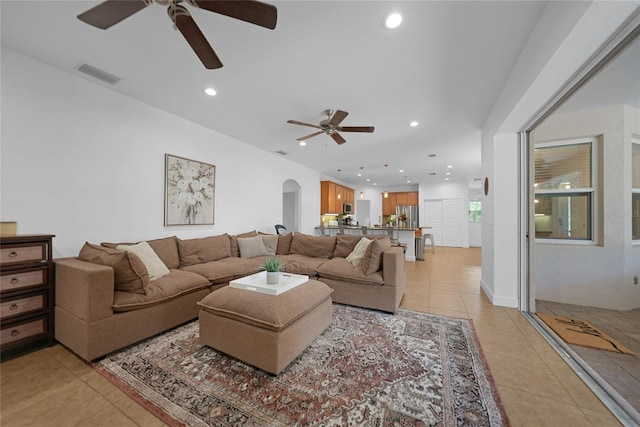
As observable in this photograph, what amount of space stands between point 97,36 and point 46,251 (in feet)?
6.52

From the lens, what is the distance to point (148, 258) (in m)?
2.58

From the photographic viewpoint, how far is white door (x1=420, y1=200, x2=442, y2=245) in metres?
9.55

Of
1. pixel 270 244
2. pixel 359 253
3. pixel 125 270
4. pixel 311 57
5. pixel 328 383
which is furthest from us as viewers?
pixel 270 244

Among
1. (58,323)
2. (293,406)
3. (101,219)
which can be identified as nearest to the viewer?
(293,406)

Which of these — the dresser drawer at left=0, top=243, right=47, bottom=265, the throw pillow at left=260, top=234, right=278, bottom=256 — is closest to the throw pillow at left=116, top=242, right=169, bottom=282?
the dresser drawer at left=0, top=243, right=47, bottom=265

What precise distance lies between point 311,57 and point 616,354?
3.80 meters

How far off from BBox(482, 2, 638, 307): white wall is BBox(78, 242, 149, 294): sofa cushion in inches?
148

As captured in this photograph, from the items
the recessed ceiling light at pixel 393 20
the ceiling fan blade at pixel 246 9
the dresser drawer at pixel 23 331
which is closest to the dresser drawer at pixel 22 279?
the dresser drawer at pixel 23 331

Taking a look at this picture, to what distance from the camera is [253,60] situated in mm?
2324

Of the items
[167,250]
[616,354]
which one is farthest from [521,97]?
[167,250]

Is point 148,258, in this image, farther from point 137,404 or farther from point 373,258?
point 373,258

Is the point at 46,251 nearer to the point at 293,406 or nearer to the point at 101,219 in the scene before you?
the point at 101,219

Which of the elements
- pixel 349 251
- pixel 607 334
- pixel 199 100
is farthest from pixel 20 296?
pixel 607 334

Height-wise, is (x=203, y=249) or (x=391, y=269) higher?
(x=203, y=249)
